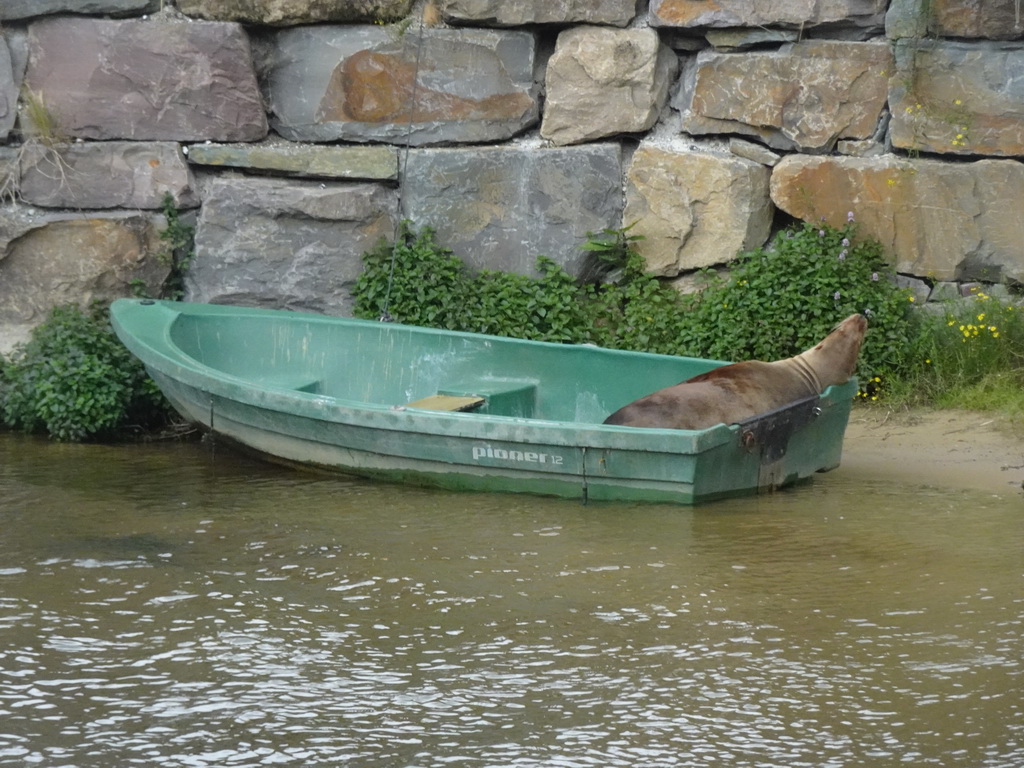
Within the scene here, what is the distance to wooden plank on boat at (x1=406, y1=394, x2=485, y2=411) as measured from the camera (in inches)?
260

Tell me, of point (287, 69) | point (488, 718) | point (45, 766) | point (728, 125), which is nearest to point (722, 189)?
point (728, 125)

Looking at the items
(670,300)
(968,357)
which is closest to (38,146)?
(670,300)

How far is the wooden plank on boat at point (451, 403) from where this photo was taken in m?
6.61

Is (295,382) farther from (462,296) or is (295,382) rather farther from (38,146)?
(38,146)

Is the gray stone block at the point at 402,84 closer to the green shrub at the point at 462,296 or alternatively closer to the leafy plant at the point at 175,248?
the green shrub at the point at 462,296

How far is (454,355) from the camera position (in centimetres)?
721

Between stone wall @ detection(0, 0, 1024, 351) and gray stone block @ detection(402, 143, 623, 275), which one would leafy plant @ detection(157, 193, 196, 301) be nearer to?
stone wall @ detection(0, 0, 1024, 351)

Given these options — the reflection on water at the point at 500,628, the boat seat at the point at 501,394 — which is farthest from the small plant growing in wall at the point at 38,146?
the boat seat at the point at 501,394

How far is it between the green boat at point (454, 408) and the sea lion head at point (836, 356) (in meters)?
0.16

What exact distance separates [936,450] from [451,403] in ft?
7.58

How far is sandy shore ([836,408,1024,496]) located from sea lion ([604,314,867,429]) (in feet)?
1.60

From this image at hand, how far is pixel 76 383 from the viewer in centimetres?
722

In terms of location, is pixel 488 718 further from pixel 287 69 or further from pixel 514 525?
pixel 287 69

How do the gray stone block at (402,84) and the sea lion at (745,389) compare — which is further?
the gray stone block at (402,84)
